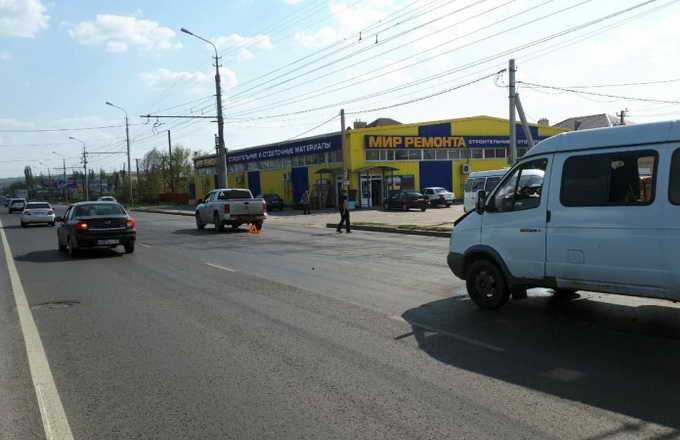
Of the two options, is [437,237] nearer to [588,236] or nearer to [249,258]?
[249,258]

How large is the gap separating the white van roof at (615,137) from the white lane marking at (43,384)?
586 cm

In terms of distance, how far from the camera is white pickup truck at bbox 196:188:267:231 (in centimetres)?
2589

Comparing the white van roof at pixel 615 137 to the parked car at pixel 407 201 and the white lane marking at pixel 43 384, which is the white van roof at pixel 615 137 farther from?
the parked car at pixel 407 201

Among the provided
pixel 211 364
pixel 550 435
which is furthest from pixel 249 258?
pixel 550 435

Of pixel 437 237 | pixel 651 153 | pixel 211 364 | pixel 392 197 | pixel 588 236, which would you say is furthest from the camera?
pixel 392 197

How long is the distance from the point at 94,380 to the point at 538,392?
383 centimetres

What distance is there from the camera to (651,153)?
241 inches

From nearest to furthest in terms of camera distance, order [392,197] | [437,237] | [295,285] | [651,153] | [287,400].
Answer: [287,400]
[651,153]
[295,285]
[437,237]
[392,197]

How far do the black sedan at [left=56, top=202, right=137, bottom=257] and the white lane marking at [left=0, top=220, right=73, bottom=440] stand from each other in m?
7.25

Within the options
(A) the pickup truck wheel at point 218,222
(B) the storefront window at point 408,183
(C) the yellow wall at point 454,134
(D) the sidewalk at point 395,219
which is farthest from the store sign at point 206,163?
(A) the pickup truck wheel at point 218,222

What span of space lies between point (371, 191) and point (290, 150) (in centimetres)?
1109

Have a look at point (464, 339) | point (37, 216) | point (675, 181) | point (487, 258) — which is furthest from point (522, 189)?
point (37, 216)

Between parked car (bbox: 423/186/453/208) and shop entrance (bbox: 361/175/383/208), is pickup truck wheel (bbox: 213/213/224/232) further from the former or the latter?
shop entrance (bbox: 361/175/383/208)

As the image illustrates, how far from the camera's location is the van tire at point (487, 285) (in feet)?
25.3
